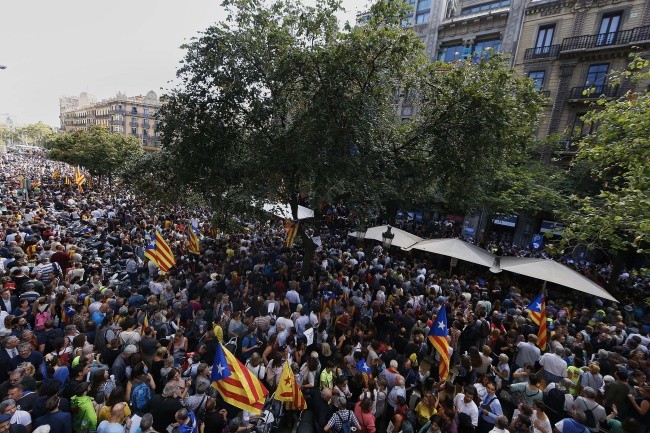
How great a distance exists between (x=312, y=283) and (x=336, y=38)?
7.86 metres

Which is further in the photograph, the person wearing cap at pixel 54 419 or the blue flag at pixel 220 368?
the blue flag at pixel 220 368

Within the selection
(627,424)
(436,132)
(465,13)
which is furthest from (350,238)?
(465,13)

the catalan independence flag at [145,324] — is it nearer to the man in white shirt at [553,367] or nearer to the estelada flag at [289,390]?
the estelada flag at [289,390]

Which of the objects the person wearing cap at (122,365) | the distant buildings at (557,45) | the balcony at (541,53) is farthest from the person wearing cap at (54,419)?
the balcony at (541,53)

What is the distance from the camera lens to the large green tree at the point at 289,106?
10.3 meters

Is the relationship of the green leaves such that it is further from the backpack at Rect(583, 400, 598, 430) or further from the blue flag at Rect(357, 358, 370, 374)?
the backpack at Rect(583, 400, 598, 430)

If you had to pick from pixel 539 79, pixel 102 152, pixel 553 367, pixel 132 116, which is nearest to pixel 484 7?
pixel 539 79

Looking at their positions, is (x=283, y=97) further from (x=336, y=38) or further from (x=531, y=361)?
(x=531, y=361)

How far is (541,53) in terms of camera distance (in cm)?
2553

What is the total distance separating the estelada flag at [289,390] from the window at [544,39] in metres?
29.6

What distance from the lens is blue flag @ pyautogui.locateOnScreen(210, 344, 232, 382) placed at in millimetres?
5266

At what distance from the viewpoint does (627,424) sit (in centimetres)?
525

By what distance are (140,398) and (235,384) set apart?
143 centimetres

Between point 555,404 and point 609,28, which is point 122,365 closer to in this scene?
point 555,404
